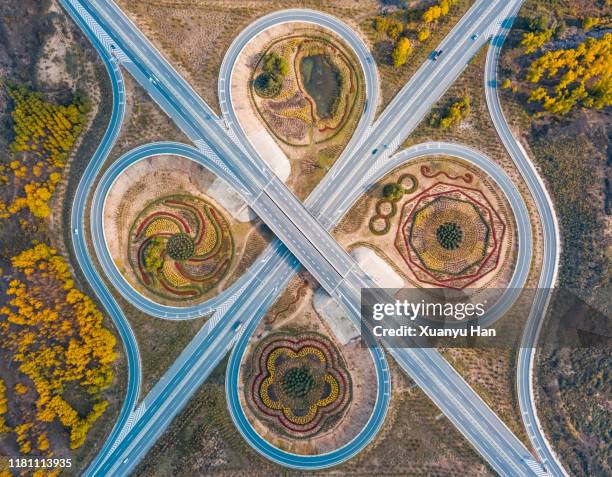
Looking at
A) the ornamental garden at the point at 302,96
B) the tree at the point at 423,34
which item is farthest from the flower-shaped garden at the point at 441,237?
the tree at the point at 423,34

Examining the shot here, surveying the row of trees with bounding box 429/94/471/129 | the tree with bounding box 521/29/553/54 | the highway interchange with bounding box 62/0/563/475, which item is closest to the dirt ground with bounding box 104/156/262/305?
the highway interchange with bounding box 62/0/563/475

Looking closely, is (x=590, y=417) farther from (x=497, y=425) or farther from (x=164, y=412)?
(x=164, y=412)

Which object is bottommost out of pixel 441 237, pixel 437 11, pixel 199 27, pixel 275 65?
pixel 441 237

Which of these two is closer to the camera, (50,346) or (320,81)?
(50,346)

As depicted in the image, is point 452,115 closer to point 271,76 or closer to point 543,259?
point 543,259

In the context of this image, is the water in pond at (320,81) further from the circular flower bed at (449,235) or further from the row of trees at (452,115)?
the circular flower bed at (449,235)

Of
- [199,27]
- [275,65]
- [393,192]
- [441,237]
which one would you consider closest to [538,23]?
[393,192]
